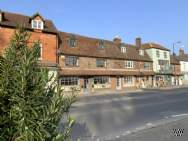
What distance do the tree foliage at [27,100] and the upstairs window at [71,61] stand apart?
33948 mm

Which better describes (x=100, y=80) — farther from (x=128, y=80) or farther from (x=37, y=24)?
(x=37, y=24)

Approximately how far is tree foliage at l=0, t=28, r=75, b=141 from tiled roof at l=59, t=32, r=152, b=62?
33.5 metres

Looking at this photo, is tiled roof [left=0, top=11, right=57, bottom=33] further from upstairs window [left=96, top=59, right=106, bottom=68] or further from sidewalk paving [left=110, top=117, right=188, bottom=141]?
sidewalk paving [left=110, top=117, right=188, bottom=141]

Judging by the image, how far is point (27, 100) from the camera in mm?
2781

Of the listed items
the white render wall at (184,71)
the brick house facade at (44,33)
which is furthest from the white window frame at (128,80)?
the white render wall at (184,71)

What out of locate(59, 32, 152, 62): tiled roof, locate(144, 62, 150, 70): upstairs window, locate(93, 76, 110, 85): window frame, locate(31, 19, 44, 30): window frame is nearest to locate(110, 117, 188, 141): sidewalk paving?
locate(31, 19, 44, 30): window frame

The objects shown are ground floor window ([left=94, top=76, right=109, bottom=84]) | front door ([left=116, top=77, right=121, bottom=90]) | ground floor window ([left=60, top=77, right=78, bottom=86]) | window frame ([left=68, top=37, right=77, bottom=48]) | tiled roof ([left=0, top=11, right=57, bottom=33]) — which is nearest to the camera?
tiled roof ([left=0, top=11, right=57, bottom=33])

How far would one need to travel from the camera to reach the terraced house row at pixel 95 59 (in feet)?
110

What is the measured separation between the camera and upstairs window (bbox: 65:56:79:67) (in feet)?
122

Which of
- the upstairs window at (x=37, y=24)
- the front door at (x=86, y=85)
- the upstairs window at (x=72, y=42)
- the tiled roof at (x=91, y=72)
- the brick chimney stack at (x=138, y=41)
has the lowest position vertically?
the front door at (x=86, y=85)

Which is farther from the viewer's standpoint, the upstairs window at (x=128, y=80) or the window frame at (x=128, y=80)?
the upstairs window at (x=128, y=80)

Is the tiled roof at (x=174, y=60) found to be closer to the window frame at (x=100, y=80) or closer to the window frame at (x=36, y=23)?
the window frame at (x=100, y=80)

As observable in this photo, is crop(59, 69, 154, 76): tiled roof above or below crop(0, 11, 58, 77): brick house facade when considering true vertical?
below

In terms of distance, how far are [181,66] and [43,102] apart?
7522 cm
